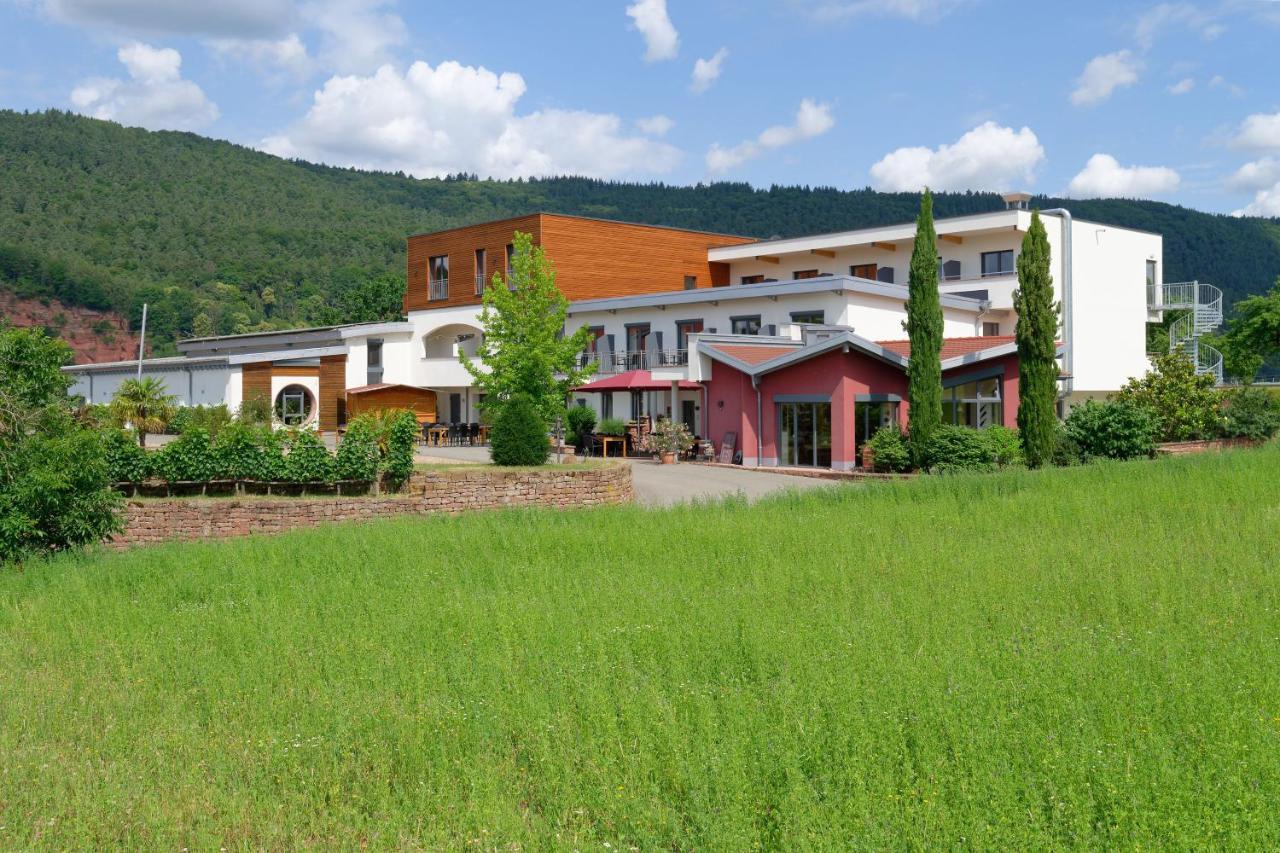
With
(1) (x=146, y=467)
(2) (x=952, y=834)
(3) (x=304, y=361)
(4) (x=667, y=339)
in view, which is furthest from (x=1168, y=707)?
(3) (x=304, y=361)

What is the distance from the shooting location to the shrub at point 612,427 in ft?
118

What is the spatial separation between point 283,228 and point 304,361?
6354cm

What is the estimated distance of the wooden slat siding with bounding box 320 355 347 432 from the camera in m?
43.0

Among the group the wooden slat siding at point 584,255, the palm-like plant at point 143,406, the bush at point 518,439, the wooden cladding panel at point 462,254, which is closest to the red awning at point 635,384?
the wooden slat siding at point 584,255

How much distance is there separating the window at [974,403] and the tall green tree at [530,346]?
32.3ft

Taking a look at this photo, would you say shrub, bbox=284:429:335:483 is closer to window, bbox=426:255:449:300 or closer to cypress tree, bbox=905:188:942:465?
cypress tree, bbox=905:188:942:465

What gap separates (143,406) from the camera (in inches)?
1304

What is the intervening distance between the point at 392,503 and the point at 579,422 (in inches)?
718

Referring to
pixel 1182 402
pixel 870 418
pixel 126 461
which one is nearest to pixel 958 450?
pixel 870 418

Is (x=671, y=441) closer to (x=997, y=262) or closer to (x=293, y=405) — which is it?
(x=997, y=262)

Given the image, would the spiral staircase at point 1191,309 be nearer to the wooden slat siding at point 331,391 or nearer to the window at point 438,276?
the window at point 438,276

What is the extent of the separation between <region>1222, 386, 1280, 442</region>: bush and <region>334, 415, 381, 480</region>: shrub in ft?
78.4

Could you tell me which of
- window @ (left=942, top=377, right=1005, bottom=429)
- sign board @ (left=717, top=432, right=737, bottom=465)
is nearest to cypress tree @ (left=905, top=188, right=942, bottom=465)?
window @ (left=942, top=377, right=1005, bottom=429)

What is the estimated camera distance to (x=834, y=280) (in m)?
34.7
